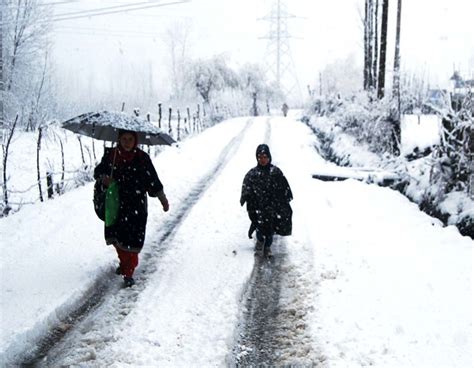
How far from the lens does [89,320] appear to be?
16.0 feet

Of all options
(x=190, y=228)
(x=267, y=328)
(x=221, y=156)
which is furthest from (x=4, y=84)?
(x=267, y=328)

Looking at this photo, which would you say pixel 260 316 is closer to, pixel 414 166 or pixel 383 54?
pixel 414 166

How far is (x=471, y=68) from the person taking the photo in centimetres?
847

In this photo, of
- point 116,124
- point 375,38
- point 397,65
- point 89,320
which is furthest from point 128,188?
point 375,38

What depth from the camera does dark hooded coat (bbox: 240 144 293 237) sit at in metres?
7.12

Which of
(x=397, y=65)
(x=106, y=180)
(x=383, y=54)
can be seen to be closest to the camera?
(x=106, y=180)

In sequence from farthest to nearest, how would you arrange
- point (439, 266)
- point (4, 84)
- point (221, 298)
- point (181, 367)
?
point (4, 84)
point (439, 266)
point (221, 298)
point (181, 367)

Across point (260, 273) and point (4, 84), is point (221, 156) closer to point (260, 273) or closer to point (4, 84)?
point (260, 273)

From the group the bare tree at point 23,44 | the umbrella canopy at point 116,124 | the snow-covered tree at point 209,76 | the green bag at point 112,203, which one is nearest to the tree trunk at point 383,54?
the umbrella canopy at point 116,124

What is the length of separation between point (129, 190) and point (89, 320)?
5.38 feet

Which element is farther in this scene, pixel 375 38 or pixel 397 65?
pixel 375 38

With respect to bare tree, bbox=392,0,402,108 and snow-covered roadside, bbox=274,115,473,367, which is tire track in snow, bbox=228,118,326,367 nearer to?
snow-covered roadside, bbox=274,115,473,367

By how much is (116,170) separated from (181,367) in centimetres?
262

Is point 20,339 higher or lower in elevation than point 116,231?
lower
